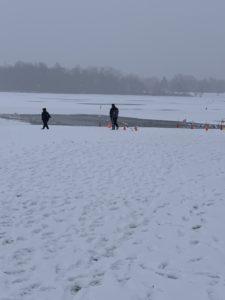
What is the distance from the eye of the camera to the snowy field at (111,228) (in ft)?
17.2

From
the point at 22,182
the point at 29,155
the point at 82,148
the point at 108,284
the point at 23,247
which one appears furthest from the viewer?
the point at 82,148

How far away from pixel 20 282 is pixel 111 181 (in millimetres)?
5438

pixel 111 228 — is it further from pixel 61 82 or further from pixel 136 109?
pixel 61 82

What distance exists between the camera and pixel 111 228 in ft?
23.8

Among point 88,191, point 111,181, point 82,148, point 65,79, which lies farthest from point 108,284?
point 65,79

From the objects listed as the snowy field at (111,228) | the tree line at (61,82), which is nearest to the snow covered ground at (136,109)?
the snowy field at (111,228)

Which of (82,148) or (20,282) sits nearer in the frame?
(20,282)

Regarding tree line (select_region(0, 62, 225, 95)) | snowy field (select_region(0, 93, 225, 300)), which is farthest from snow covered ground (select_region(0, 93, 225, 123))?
tree line (select_region(0, 62, 225, 95))

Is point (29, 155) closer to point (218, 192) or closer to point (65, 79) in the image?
point (218, 192)

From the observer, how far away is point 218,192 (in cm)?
920

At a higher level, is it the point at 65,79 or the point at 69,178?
the point at 65,79

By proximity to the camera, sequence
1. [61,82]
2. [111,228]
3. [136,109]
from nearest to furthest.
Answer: [111,228]
[136,109]
[61,82]

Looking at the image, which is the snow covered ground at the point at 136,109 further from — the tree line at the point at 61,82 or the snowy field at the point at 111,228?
the tree line at the point at 61,82

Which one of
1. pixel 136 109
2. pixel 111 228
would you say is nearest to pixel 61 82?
pixel 136 109
